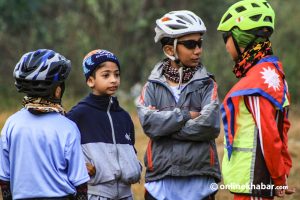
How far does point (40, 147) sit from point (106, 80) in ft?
4.18

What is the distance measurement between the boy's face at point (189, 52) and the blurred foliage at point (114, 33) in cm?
1211

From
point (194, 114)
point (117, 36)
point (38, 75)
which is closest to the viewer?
point (38, 75)

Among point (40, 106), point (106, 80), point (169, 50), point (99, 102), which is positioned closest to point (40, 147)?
point (40, 106)

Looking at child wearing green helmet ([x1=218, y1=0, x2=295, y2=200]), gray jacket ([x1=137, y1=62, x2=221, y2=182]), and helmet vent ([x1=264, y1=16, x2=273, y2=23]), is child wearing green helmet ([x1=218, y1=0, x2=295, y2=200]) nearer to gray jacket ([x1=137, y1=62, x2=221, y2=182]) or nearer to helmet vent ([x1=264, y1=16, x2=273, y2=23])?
helmet vent ([x1=264, y1=16, x2=273, y2=23])

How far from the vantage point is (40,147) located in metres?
5.85

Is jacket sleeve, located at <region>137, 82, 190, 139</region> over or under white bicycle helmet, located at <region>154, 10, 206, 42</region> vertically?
under

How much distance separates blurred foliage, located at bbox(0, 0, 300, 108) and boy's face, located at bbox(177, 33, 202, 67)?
12107 millimetres

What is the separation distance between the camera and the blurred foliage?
23.0m

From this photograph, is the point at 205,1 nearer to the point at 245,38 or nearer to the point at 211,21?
the point at 211,21

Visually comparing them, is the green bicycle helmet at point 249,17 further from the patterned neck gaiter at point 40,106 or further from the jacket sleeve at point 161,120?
the patterned neck gaiter at point 40,106

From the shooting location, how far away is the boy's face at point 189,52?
273 inches

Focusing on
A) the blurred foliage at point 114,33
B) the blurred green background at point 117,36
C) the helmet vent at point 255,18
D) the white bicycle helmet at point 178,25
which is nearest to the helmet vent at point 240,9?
the helmet vent at point 255,18

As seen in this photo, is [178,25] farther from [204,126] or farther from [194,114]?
[204,126]

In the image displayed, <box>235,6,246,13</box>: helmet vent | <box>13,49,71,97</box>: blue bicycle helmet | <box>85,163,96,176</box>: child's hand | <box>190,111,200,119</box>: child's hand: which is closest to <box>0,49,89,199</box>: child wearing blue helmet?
<box>13,49,71,97</box>: blue bicycle helmet
